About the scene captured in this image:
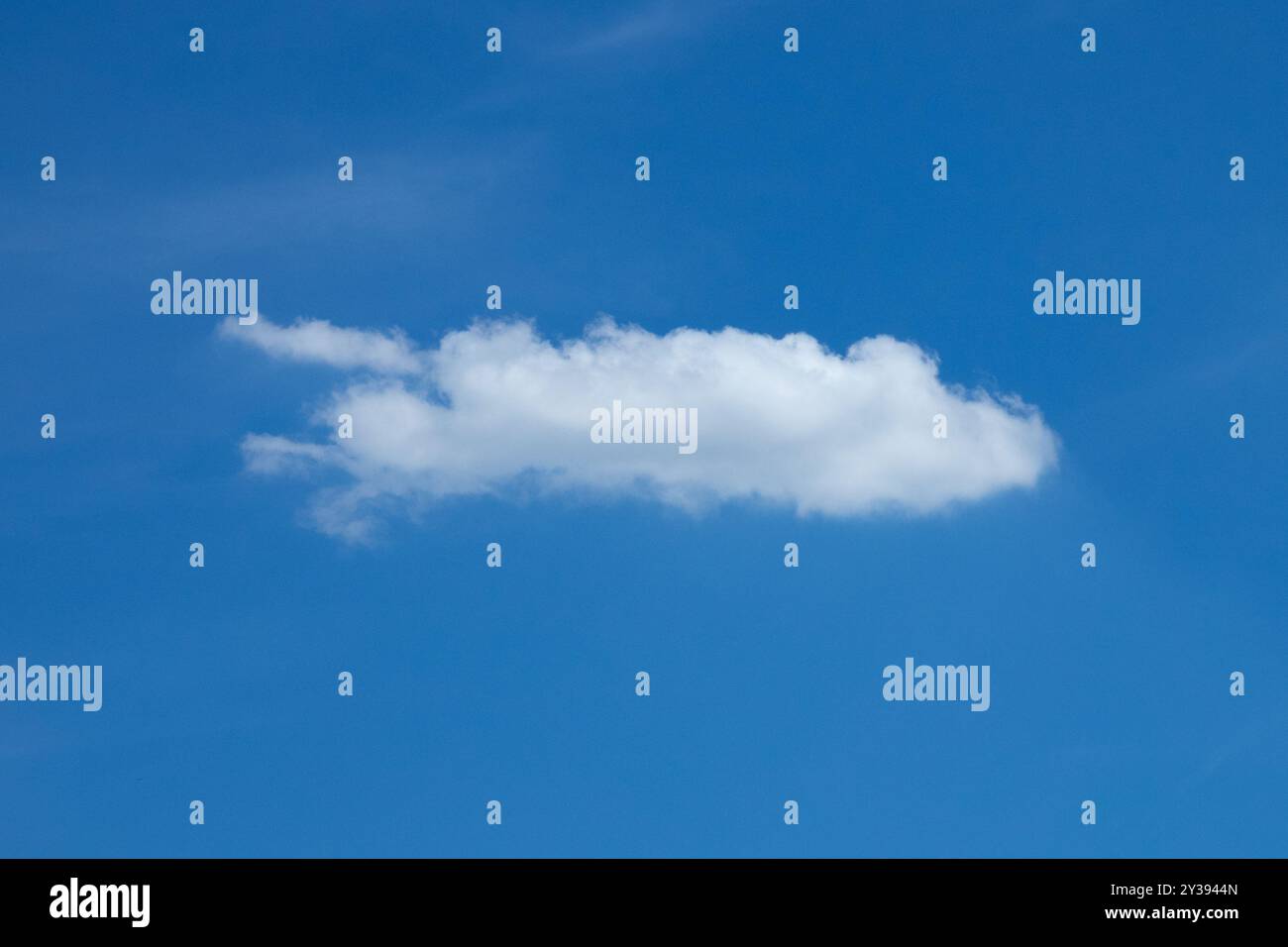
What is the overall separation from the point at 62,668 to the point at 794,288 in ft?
72.5
